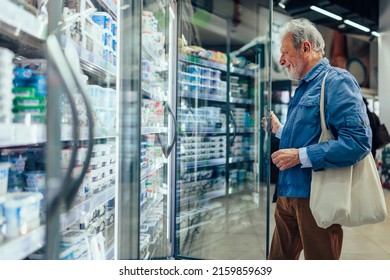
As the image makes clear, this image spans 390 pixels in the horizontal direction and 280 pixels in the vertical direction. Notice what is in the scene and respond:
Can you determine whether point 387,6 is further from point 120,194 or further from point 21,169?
point 21,169

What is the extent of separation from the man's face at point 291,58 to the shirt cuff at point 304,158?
0.37m

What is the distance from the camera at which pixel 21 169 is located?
112 centimetres

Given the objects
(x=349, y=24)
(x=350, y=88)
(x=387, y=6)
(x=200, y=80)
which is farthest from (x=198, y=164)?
(x=349, y=24)

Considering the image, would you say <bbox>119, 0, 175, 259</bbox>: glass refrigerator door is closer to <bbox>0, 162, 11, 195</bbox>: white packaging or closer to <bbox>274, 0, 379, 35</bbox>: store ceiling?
<bbox>0, 162, 11, 195</bbox>: white packaging

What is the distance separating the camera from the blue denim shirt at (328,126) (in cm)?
136

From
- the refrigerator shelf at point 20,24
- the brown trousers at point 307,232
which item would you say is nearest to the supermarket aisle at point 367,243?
the brown trousers at point 307,232

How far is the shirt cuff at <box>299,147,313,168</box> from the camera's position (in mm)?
1428

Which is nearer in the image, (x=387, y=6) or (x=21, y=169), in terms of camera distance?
(x=21, y=169)

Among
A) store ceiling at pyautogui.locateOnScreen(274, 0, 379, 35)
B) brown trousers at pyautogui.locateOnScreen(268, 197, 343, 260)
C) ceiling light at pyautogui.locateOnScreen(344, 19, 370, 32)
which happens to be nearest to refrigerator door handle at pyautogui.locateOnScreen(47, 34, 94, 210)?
brown trousers at pyautogui.locateOnScreen(268, 197, 343, 260)

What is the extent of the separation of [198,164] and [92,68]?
1579mm

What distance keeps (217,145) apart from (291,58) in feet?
5.50

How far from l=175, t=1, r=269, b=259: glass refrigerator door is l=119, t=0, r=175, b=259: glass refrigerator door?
18 cm

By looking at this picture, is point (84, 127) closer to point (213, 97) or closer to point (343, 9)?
point (213, 97)

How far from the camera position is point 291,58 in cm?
160
